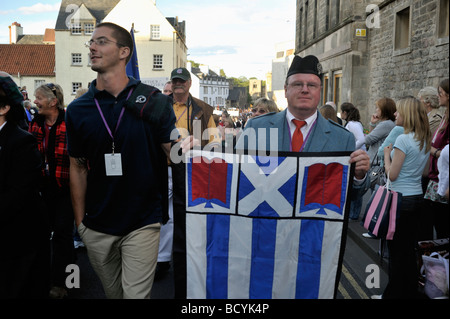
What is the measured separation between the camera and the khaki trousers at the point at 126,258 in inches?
122

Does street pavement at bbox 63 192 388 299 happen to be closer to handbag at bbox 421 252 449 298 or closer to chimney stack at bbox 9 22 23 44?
handbag at bbox 421 252 449 298

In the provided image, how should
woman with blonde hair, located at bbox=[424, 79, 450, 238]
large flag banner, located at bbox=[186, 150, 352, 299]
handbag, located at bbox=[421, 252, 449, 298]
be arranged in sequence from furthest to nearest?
woman with blonde hair, located at bbox=[424, 79, 450, 238], handbag, located at bbox=[421, 252, 449, 298], large flag banner, located at bbox=[186, 150, 352, 299]

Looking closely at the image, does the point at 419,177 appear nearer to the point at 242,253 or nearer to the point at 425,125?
the point at 425,125

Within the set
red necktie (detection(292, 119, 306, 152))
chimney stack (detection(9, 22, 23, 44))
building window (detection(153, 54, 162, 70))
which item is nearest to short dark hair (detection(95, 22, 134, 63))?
red necktie (detection(292, 119, 306, 152))

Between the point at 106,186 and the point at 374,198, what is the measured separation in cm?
248

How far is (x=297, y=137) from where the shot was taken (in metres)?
3.43

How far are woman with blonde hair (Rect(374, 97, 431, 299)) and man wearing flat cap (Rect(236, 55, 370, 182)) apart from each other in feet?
4.77

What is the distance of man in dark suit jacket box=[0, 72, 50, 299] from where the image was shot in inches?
120

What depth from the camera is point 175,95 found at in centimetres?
566

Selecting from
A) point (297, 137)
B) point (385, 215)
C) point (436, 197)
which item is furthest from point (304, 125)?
point (436, 197)

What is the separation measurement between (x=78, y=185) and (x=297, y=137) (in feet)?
5.60

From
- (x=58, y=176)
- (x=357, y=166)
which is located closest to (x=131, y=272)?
(x=357, y=166)

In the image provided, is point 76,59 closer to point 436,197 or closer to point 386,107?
point 386,107

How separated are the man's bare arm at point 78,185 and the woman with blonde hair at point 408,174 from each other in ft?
9.82
